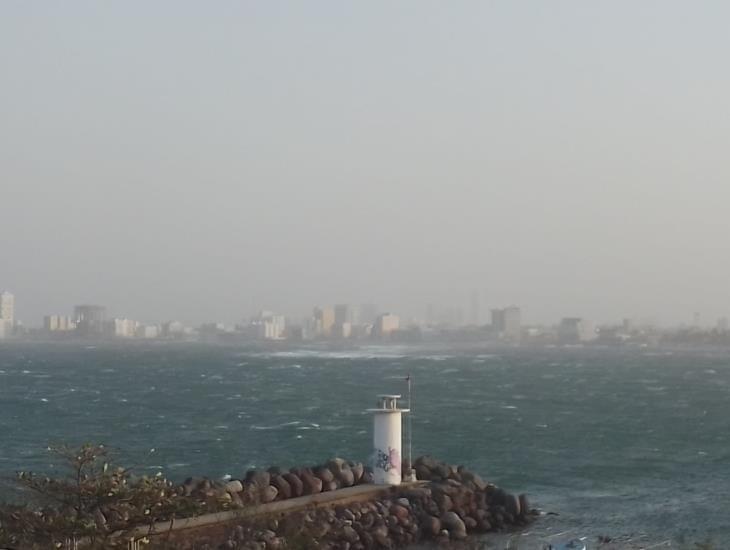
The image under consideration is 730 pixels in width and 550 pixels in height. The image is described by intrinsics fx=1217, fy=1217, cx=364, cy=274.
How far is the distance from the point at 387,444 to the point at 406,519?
201 centimetres

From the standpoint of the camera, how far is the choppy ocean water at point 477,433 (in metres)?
33.2

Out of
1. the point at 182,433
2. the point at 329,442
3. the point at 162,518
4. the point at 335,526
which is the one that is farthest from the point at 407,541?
the point at 182,433

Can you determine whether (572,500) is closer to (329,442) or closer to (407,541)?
(407,541)

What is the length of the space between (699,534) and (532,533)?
4405 mm

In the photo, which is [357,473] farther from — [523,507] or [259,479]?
[523,507]

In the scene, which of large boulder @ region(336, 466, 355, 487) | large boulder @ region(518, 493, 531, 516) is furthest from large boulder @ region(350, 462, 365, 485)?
large boulder @ region(518, 493, 531, 516)

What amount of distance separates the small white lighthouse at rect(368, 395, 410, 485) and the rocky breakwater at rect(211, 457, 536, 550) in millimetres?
385

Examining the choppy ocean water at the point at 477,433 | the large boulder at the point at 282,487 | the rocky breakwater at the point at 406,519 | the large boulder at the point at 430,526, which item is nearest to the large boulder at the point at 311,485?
the large boulder at the point at 282,487

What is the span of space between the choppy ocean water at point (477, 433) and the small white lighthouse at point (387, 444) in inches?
138

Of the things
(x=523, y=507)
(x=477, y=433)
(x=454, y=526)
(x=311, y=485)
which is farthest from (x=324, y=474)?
(x=477, y=433)

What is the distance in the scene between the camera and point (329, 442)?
1898 inches

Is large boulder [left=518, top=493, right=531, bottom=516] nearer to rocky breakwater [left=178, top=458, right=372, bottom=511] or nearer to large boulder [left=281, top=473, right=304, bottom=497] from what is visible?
rocky breakwater [left=178, top=458, right=372, bottom=511]

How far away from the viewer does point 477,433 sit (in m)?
52.5

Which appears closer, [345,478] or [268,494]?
[268,494]
